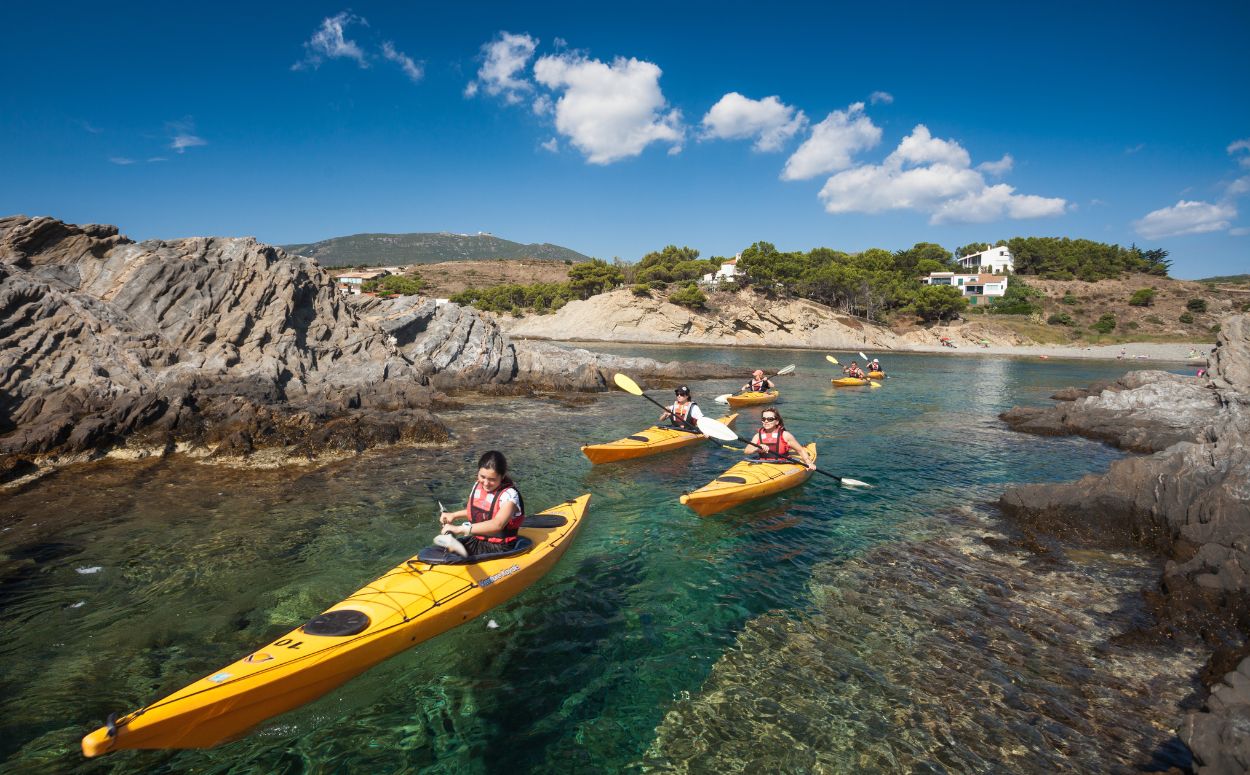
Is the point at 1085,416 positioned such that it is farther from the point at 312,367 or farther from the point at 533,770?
the point at 312,367

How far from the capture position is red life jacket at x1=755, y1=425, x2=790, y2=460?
36.7ft

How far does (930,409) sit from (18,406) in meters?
27.4

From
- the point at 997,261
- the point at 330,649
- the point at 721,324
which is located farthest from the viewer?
the point at 997,261

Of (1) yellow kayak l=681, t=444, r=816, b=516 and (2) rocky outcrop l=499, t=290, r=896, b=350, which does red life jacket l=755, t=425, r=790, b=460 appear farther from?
A: (2) rocky outcrop l=499, t=290, r=896, b=350

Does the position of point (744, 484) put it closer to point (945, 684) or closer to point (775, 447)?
point (775, 447)

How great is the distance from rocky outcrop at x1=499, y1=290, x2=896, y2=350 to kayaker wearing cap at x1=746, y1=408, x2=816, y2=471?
4692 centimetres

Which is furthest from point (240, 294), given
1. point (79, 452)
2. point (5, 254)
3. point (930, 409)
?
point (930, 409)

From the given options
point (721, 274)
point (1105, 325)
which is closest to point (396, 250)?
point (721, 274)

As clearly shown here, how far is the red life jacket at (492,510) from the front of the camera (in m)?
6.62

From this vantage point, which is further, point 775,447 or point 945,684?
point 775,447

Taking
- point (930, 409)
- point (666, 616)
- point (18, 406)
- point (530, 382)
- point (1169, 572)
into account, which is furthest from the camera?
point (530, 382)

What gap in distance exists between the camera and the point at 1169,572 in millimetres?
6984

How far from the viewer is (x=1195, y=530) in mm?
7762

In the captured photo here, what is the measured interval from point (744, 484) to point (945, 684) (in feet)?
15.5
